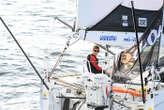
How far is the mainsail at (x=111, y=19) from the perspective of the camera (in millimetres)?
12188

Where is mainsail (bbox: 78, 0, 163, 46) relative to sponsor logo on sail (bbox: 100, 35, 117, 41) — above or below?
above

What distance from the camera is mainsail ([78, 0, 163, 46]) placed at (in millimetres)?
12188

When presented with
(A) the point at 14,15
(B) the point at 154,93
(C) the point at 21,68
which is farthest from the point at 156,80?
(A) the point at 14,15

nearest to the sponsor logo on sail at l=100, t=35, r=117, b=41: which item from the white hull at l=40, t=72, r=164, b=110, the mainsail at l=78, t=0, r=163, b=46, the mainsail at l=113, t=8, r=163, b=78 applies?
the mainsail at l=78, t=0, r=163, b=46

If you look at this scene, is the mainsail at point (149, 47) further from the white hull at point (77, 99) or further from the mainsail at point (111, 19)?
the mainsail at point (111, 19)

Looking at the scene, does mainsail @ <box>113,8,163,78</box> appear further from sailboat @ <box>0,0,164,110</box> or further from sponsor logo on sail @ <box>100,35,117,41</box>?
sponsor logo on sail @ <box>100,35,117,41</box>

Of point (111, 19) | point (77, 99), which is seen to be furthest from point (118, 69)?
point (111, 19)

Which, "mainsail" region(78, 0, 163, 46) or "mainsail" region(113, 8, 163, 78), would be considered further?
"mainsail" region(78, 0, 163, 46)

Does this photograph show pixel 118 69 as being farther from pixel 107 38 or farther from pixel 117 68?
pixel 107 38

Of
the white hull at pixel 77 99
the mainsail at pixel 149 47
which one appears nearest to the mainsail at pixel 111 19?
the white hull at pixel 77 99

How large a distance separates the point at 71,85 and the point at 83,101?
0.62 m

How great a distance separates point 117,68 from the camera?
11141 millimetres

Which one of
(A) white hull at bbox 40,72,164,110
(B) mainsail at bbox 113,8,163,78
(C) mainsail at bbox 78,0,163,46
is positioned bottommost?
(A) white hull at bbox 40,72,164,110

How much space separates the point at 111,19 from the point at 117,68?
5.67 feet
